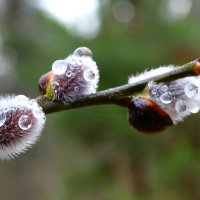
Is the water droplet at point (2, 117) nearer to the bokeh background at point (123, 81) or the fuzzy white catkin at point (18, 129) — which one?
the fuzzy white catkin at point (18, 129)

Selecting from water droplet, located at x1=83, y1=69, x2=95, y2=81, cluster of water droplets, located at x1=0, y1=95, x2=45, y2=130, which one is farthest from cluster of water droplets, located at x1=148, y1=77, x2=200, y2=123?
cluster of water droplets, located at x1=0, y1=95, x2=45, y2=130

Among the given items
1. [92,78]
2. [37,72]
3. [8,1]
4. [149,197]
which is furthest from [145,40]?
[8,1]

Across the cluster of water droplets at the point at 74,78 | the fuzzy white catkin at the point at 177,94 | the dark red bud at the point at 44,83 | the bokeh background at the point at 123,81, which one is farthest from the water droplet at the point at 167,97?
the bokeh background at the point at 123,81

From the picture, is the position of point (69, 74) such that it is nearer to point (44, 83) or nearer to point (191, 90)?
point (44, 83)

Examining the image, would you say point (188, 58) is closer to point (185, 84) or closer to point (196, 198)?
point (196, 198)

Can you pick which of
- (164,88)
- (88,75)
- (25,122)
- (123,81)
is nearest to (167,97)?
(164,88)

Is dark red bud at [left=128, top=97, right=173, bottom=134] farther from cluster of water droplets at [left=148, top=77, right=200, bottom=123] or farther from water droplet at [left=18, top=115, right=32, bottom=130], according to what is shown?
water droplet at [left=18, top=115, right=32, bottom=130]
